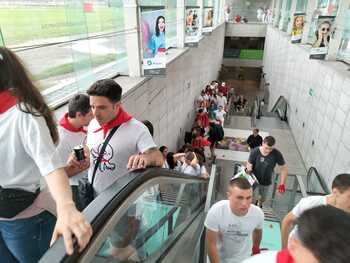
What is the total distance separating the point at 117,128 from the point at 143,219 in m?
0.74

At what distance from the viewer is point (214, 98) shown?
13.3m

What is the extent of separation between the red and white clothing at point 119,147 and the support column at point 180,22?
28.0ft

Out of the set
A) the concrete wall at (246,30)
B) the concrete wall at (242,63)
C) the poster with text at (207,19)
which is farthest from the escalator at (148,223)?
the concrete wall at (242,63)

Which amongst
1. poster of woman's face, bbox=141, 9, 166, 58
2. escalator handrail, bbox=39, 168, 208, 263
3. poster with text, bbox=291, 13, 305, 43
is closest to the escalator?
escalator handrail, bbox=39, 168, 208, 263

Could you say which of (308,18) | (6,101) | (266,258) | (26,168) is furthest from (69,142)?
(308,18)

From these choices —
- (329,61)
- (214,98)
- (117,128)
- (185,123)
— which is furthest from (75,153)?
(214,98)

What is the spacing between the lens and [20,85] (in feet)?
4.40

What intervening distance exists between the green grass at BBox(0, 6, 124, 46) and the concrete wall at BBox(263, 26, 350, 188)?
5.38 meters

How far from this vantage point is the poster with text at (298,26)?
11.3 m

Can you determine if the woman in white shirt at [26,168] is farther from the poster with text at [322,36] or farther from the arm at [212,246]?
the poster with text at [322,36]

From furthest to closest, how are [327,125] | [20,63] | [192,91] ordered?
[192,91] → [327,125] → [20,63]

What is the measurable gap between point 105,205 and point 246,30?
24.8m

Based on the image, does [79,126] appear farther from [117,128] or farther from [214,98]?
[214,98]

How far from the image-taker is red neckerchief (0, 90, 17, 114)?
4.33 feet
